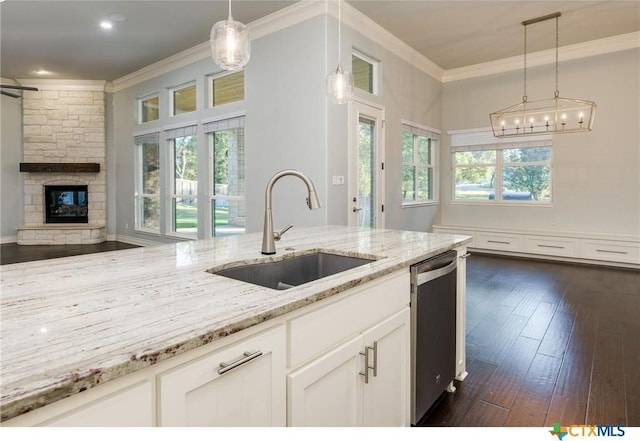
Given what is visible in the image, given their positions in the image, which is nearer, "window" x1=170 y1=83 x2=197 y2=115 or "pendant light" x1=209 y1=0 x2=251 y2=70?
"pendant light" x1=209 y1=0 x2=251 y2=70

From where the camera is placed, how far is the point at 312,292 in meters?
1.11

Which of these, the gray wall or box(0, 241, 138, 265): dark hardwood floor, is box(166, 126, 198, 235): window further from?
the gray wall

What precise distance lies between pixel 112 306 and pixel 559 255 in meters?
6.21

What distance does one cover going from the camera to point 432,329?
181 cm

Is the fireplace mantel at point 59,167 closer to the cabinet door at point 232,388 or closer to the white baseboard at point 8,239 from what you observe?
the white baseboard at point 8,239

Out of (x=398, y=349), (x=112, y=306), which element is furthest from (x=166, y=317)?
(x=398, y=349)

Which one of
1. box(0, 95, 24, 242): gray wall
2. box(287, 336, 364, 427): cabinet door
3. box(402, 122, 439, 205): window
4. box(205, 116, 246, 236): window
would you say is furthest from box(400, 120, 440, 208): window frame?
box(0, 95, 24, 242): gray wall

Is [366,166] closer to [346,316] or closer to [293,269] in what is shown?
[293,269]

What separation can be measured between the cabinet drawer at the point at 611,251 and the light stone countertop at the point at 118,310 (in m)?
4.98

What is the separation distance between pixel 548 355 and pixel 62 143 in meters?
8.65

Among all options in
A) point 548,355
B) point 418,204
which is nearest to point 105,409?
point 548,355

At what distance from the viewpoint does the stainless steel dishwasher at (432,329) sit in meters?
1.69

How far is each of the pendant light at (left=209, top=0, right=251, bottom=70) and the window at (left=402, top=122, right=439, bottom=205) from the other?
12.5ft

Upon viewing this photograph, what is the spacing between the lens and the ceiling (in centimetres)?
426
